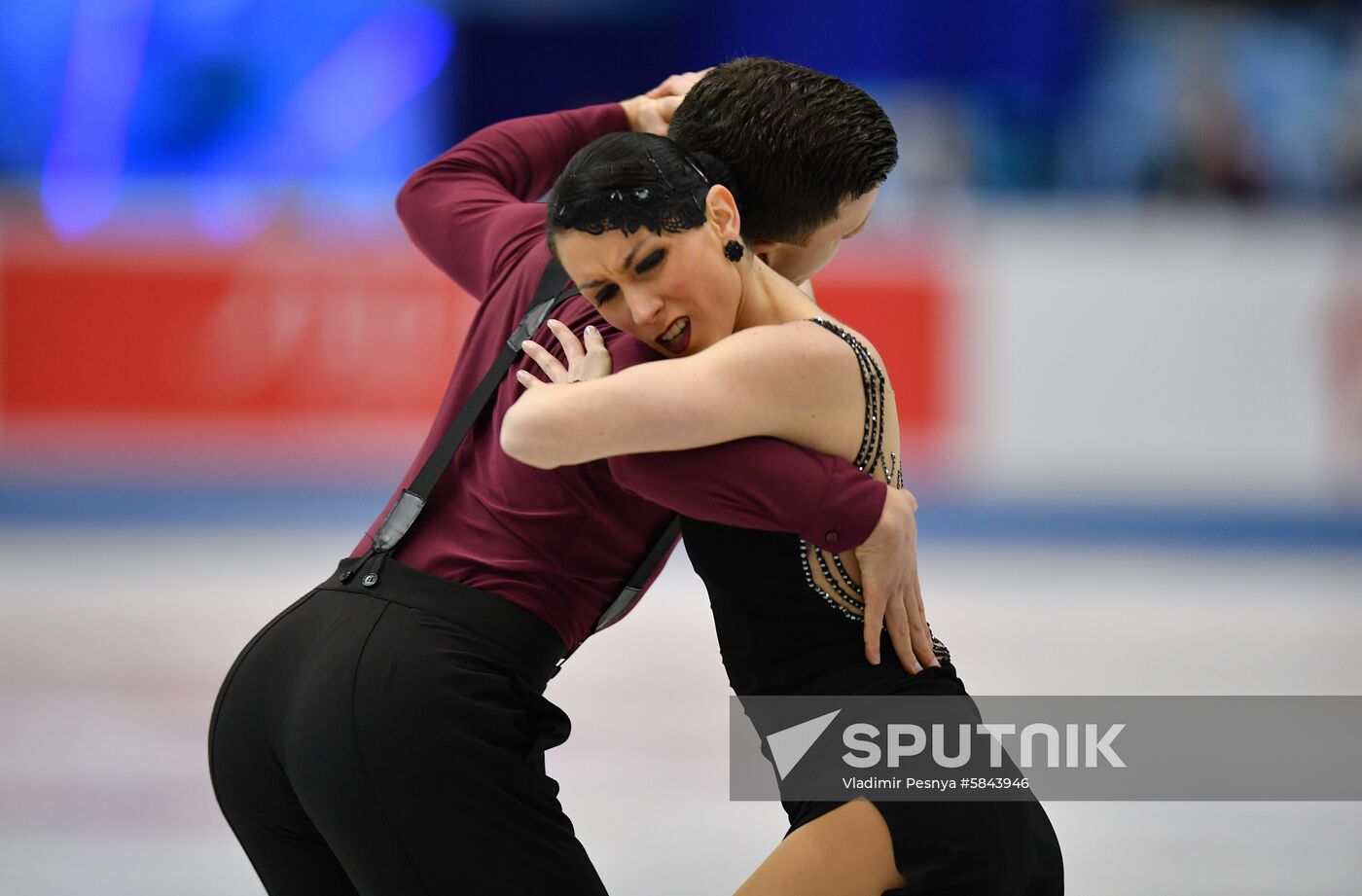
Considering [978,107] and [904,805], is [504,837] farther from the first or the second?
[978,107]

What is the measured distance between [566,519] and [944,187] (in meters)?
6.94

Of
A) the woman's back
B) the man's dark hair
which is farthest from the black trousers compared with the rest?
the man's dark hair

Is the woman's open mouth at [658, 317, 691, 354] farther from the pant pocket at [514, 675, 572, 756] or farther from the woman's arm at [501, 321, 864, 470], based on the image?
the pant pocket at [514, 675, 572, 756]

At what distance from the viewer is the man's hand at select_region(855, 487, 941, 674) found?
1862 mm

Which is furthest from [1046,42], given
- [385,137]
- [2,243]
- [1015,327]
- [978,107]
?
[2,243]

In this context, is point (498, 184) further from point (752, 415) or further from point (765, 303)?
point (752, 415)

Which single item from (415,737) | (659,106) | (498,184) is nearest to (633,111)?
(659,106)

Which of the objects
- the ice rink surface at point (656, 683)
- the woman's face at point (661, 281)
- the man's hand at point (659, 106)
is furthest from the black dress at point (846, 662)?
the ice rink surface at point (656, 683)

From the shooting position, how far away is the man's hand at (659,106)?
2.38 metres

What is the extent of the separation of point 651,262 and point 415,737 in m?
0.62

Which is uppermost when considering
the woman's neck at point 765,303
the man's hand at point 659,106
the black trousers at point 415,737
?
the man's hand at point 659,106

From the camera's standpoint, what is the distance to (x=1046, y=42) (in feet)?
33.0

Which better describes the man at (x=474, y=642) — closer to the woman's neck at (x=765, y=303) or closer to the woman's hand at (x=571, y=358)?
the woman's hand at (x=571, y=358)

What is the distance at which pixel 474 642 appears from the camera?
6.24ft
